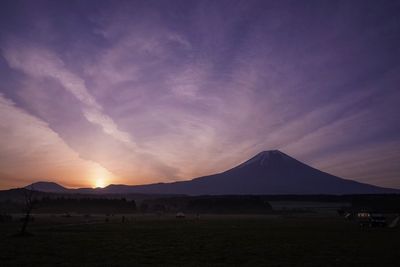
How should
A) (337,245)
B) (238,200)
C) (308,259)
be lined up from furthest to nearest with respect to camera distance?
1. (238,200)
2. (337,245)
3. (308,259)

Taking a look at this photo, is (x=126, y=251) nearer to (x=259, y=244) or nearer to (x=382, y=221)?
(x=259, y=244)

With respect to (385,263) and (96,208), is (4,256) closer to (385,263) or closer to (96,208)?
(385,263)

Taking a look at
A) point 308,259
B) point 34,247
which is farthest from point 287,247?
point 34,247

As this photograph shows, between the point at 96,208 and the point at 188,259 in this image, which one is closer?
the point at 188,259

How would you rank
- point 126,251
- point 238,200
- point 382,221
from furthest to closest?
point 238,200 < point 382,221 < point 126,251

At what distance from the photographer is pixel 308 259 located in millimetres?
25609

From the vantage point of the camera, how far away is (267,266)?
22.9m

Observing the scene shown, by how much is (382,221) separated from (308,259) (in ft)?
142

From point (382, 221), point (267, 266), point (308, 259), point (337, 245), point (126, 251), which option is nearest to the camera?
point (267, 266)

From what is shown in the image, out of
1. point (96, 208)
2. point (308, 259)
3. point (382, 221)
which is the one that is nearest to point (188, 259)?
point (308, 259)

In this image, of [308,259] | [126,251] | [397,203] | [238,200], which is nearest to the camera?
[308,259]

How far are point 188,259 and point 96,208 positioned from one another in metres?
130

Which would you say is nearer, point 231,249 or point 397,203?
point 231,249

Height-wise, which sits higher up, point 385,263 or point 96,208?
point 96,208
